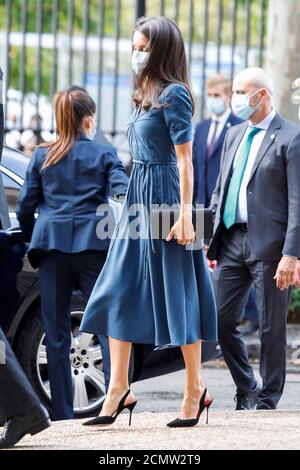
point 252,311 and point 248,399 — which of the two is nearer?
point 248,399

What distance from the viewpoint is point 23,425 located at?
5484 mm

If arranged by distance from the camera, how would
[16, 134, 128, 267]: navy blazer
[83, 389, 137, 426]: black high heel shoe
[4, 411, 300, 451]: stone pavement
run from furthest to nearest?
[16, 134, 128, 267]: navy blazer, [83, 389, 137, 426]: black high heel shoe, [4, 411, 300, 451]: stone pavement

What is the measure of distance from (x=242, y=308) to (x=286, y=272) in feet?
1.86

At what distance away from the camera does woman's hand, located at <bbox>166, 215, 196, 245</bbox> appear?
5965mm

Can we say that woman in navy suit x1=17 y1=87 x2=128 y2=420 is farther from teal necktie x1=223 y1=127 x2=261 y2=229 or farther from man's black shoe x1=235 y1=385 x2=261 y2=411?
man's black shoe x1=235 y1=385 x2=261 y2=411

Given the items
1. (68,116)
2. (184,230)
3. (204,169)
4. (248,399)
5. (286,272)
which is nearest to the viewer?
(184,230)

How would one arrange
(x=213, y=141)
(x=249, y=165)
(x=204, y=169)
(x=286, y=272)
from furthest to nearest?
(x=213, y=141) < (x=204, y=169) < (x=249, y=165) < (x=286, y=272)

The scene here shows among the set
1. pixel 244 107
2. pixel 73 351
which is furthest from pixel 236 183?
pixel 73 351

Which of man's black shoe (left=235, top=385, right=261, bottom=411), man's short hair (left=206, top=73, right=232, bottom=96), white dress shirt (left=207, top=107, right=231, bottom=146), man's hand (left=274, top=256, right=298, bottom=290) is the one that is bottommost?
man's black shoe (left=235, top=385, right=261, bottom=411)

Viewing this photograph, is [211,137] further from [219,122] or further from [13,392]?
[13,392]

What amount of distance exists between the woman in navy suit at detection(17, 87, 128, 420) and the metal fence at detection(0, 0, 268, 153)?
18.0 ft

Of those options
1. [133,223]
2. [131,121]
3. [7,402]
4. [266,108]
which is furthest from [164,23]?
[7,402]

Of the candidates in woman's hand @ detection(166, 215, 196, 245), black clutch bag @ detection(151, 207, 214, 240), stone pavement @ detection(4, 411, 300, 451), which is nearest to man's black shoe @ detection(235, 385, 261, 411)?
stone pavement @ detection(4, 411, 300, 451)
